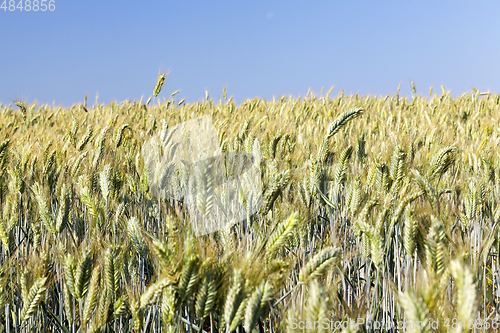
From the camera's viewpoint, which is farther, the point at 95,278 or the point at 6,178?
the point at 6,178

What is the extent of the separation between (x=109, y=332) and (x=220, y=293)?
1.11 feet

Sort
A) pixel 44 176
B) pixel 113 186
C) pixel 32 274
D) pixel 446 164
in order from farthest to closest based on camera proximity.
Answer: pixel 44 176 → pixel 113 186 → pixel 446 164 → pixel 32 274

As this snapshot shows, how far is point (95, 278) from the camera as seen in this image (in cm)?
73

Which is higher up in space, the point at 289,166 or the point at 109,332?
the point at 289,166

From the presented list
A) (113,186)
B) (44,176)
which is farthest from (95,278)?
(44,176)

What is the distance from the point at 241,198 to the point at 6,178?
1.20 meters

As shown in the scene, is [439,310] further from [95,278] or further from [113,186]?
[113,186]

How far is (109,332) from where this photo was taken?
865 mm

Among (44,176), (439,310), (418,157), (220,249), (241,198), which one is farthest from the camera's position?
(418,157)

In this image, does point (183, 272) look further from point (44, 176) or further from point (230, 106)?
point (230, 106)

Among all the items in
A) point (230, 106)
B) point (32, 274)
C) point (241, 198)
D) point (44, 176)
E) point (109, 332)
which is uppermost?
point (230, 106)

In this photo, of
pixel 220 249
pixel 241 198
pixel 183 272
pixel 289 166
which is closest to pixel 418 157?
pixel 289 166

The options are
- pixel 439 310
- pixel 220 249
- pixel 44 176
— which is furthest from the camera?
pixel 44 176

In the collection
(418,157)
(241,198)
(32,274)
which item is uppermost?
(418,157)
